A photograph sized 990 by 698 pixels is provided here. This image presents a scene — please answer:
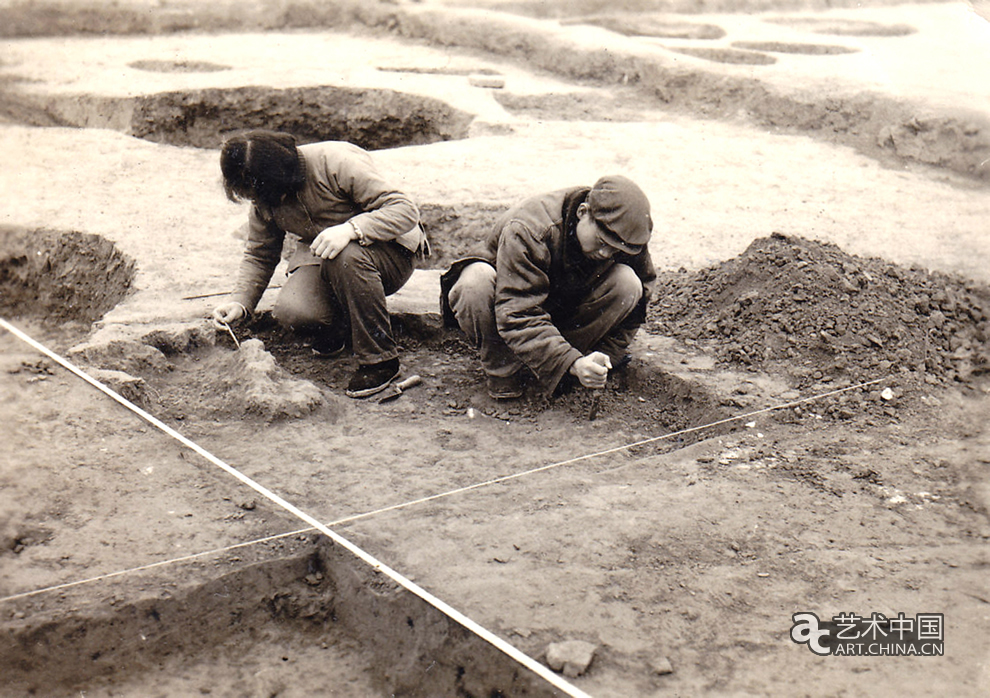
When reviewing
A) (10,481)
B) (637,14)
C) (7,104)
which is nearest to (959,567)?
(10,481)

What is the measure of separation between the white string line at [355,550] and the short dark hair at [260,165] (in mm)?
884

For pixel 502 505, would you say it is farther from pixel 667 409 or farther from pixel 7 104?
pixel 7 104

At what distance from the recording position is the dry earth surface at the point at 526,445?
2.27 metres

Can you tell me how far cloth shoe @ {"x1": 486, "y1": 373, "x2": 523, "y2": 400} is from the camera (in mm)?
3540

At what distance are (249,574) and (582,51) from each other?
7418mm

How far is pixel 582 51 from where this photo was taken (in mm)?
8742

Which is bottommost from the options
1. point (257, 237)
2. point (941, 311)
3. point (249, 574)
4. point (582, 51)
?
point (249, 574)

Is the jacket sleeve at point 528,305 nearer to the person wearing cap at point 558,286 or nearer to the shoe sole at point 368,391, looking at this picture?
the person wearing cap at point 558,286

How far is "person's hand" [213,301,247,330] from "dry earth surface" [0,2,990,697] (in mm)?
127

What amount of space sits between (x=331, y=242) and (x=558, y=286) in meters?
0.89

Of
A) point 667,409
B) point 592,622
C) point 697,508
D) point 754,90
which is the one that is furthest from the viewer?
point 754,90

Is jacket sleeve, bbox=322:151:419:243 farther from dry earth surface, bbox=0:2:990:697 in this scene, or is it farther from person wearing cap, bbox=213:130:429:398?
dry earth surface, bbox=0:2:990:697

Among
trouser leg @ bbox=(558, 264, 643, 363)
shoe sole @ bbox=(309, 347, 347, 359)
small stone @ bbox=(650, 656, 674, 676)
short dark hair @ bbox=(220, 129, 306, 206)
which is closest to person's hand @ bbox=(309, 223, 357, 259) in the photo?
short dark hair @ bbox=(220, 129, 306, 206)

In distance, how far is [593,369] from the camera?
10.0 ft
